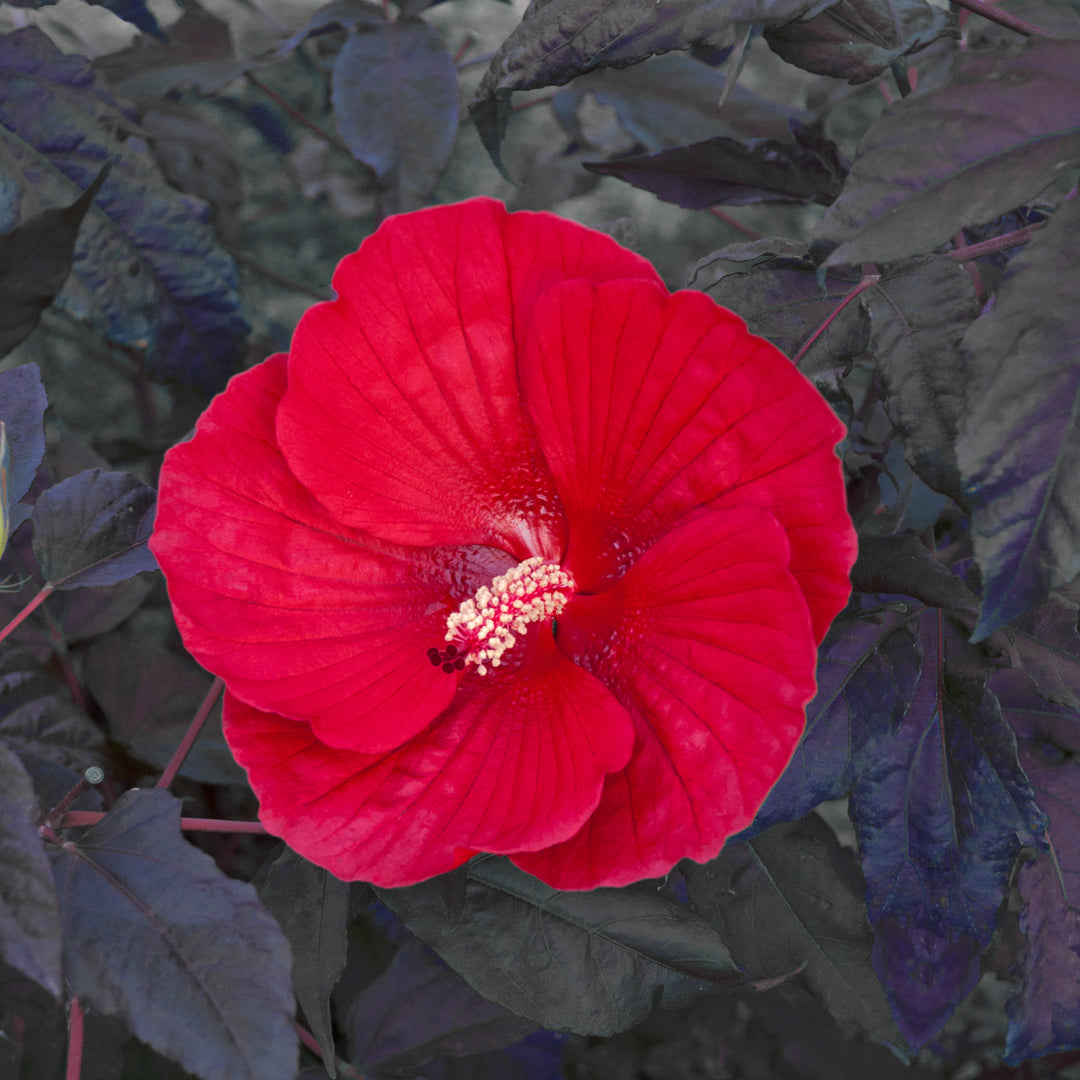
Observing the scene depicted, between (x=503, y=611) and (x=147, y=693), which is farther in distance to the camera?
(x=147, y=693)

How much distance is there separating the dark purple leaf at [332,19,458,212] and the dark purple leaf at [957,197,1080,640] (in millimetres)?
624

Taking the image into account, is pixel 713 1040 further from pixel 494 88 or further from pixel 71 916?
pixel 494 88

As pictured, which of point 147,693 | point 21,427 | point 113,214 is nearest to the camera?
point 21,427

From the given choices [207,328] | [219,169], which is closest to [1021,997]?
[207,328]

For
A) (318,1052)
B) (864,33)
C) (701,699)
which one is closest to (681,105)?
(864,33)

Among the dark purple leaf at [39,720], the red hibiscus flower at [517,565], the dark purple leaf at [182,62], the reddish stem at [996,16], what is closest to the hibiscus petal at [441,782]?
the red hibiscus flower at [517,565]

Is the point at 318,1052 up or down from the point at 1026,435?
down

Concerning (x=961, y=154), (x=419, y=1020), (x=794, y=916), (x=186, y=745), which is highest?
(x=961, y=154)

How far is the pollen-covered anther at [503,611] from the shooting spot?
2.20 feet

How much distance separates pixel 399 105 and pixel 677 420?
0.61m

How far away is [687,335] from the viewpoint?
0.57m

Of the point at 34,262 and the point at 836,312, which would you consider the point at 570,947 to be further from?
the point at 34,262

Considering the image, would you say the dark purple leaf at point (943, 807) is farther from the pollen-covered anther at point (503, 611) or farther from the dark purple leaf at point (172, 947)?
the dark purple leaf at point (172, 947)

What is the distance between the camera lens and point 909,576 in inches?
26.6
